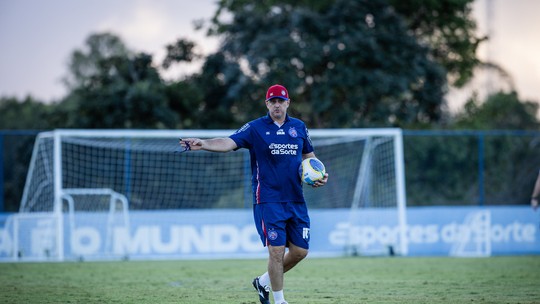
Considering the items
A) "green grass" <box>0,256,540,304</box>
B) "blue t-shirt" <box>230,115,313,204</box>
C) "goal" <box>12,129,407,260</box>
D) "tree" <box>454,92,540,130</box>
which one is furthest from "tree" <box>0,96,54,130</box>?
"blue t-shirt" <box>230,115,313,204</box>

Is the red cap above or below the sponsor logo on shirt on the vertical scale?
above

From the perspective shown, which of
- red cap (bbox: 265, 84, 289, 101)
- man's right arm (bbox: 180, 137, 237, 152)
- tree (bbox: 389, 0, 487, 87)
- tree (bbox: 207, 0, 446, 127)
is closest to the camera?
man's right arm (bbox: 180, 137, 237, 152)

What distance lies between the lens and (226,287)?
41.2ft

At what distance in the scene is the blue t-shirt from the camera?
914cm

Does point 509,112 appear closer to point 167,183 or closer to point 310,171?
point 167,183

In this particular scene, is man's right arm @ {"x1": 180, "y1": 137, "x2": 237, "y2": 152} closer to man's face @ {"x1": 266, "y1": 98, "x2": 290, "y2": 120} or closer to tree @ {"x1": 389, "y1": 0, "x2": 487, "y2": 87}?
man's face @ {"x1": 266, "y1": 98, "x2": 290, "y2": 120}

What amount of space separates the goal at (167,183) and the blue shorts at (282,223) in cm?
1135

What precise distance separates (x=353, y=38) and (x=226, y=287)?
67.9ft

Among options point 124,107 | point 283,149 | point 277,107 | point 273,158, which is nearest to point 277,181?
point 273,158

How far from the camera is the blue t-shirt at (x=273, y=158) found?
9.14 meters

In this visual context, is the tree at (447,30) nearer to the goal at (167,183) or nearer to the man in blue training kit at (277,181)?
the goal at (167,183)

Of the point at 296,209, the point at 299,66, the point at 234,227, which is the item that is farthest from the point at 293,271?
the point at 299,66

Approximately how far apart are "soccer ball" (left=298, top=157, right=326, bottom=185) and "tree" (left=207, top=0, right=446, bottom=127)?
22.1 meters

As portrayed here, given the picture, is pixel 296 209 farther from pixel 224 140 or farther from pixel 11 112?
pixel 11 112
